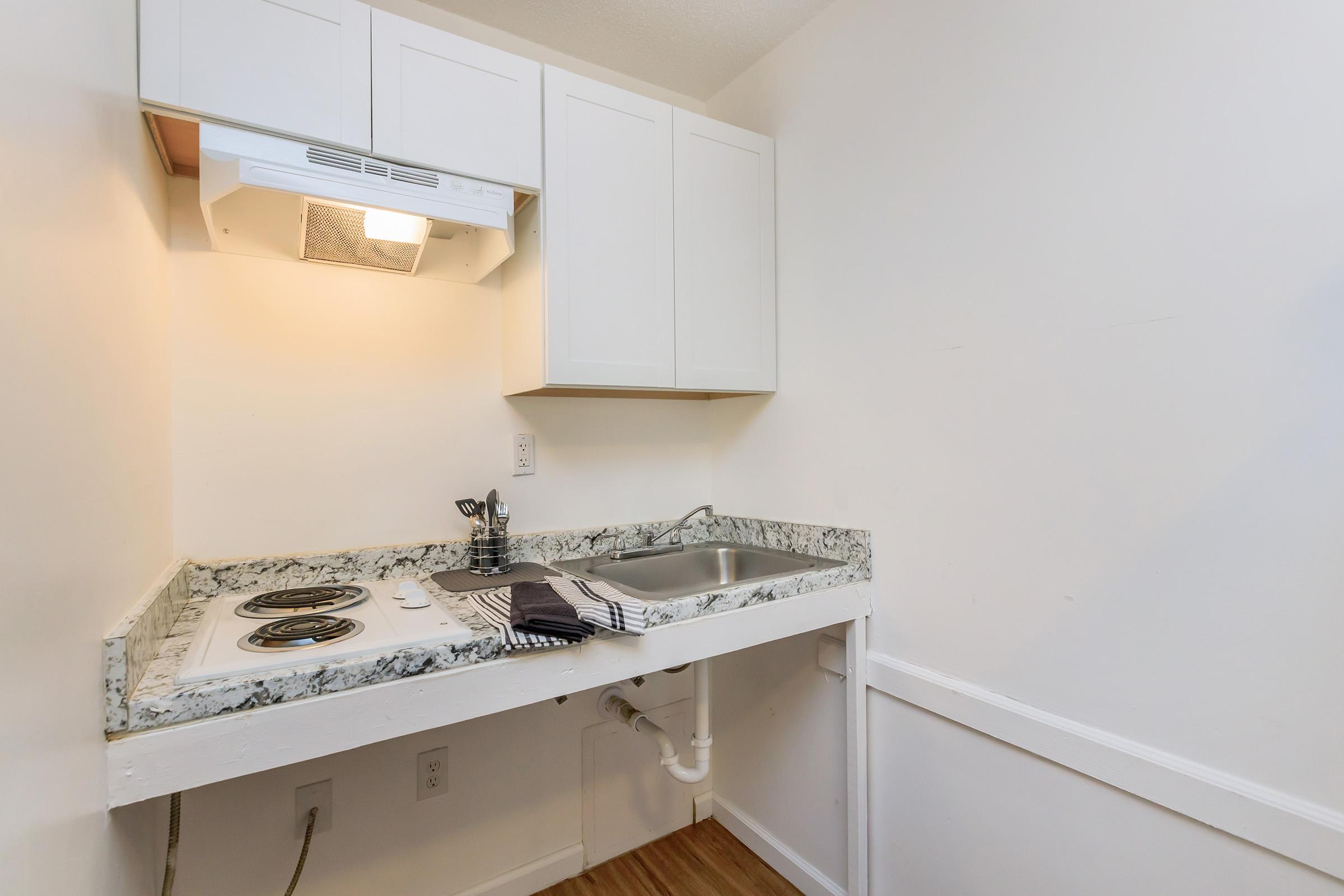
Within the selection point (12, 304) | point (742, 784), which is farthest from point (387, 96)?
point (742, 784)

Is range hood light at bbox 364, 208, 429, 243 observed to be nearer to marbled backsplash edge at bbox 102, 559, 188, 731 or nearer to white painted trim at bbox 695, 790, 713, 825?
marbled backsplash edge at bbox 102, 559, 188, 731

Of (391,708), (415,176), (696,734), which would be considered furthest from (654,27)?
(696,734)

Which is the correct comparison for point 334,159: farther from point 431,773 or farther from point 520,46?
point 431,773

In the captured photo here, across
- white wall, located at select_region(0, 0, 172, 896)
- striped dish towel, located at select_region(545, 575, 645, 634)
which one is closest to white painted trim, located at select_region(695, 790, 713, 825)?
striped dish towel, located at select_region(545, 575, 645, 634)

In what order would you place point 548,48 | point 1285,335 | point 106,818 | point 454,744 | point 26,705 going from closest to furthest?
1. point 26,705
2. point 106,818
3. point 1285,335
4. point 454,744
5. point 548,48

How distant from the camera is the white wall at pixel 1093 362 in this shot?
3.07 feet

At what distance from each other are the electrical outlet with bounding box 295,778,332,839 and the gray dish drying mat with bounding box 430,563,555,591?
0.55m

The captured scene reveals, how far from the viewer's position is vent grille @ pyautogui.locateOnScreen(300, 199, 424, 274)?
129cm

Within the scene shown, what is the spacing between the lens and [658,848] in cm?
197

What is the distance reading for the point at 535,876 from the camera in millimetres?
1758

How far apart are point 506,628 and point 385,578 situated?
0.62 m

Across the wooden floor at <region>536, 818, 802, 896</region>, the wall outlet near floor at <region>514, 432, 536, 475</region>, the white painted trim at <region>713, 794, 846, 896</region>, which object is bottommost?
the wooden floor at <region>536, 818, 802, 896</region>

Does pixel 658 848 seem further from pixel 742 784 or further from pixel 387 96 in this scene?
pixel 387 96

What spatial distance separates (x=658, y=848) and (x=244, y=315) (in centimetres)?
196
